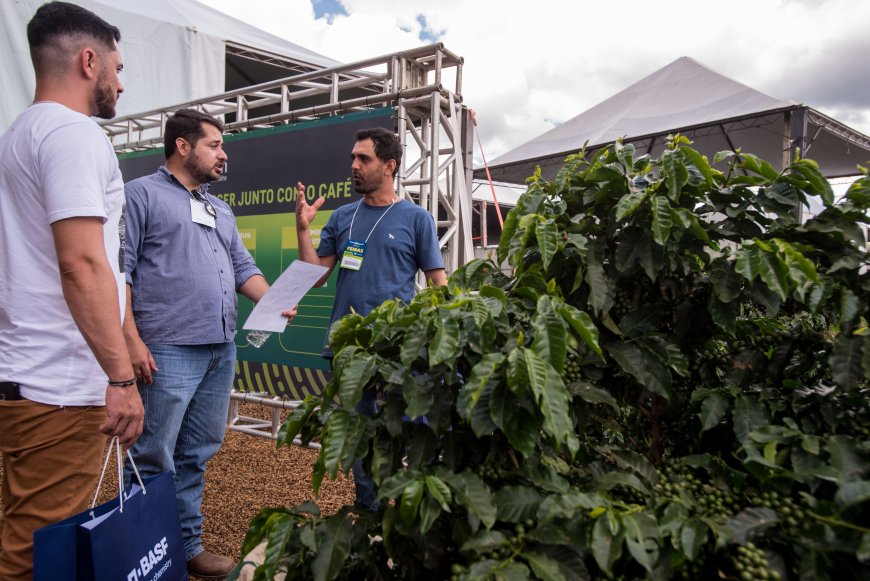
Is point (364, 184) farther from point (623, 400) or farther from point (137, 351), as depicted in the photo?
point (623, 400)

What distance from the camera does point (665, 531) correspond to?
100cm

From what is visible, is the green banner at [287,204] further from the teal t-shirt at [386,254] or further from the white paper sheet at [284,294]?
the white paper sheet at [284,294]

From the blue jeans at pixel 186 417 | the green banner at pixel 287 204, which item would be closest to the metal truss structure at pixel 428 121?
the green banner at pixel 287 204

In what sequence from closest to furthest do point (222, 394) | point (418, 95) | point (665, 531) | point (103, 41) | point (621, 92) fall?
point (665, 531), point (103, 41), point (222, 394), point (418, 95), point (621, 92)

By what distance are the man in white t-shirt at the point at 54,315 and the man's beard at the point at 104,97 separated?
0.31 feet

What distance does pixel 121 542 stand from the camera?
1572 millimetres

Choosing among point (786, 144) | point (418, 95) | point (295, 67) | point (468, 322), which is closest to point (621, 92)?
point (786, 144)

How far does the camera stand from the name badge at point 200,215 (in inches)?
101

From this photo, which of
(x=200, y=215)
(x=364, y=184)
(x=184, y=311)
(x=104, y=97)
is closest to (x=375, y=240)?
(x=364, y=184)

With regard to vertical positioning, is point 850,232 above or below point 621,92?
below

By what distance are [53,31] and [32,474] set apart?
1.35 m

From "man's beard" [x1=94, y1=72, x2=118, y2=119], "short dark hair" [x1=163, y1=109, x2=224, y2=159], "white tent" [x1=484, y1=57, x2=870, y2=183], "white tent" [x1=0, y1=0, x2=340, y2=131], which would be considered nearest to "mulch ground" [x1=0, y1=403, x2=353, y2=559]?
"short dark hair" [x1=163, y1=109, x2=224, y2=159]

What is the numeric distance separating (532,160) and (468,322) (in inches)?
461

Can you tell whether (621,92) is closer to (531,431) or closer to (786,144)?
(786,144)
